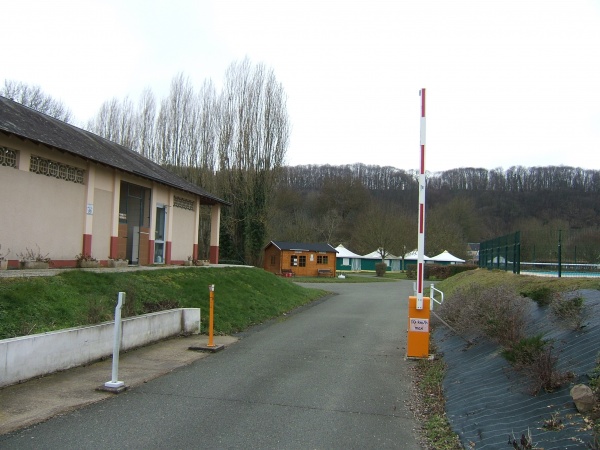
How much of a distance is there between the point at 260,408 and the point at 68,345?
3252mm

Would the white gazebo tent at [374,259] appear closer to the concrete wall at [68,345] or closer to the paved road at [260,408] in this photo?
the paved road at [260,408]

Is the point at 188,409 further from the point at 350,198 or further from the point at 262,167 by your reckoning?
the point at 350,198

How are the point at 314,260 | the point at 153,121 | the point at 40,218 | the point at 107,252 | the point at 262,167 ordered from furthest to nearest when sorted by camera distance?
the point at 314,260 < the point at 153,121 < the point at 262,167 < the point at 107,252 < the point at 40,218

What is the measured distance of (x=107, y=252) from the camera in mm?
16844

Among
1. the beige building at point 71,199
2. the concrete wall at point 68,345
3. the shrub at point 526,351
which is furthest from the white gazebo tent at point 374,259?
the shrub at point 526,351

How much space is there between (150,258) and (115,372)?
1350cm

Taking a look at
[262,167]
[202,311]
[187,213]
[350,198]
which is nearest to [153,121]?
[262,167]

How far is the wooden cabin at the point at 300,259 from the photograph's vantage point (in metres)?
46.1

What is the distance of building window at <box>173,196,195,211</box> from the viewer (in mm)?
21812

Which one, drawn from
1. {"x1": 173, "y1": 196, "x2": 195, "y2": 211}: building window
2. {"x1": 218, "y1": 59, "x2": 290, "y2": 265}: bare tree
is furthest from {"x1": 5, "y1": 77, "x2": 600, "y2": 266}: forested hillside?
{"x1": 173, "y1": 196, "x2": 195, "y2": 211}: building window

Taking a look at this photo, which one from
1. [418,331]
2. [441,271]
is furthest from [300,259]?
[418,331]

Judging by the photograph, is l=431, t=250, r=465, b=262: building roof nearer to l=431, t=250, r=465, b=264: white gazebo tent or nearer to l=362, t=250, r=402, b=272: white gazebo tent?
l=431, t=250, r=465, b=264: white gazebo tent

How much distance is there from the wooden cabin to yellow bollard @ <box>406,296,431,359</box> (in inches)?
1436

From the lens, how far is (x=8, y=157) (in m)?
12.8
